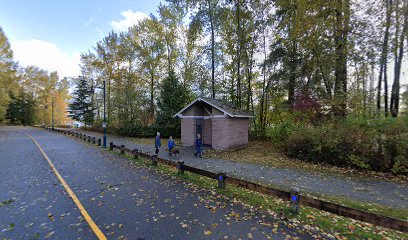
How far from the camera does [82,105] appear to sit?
39.2 meters

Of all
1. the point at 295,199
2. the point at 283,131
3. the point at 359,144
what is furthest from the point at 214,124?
the point at 295,199

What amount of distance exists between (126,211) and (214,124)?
39.0 ft

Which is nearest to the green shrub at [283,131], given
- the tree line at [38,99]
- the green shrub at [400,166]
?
the green shrub at [400,166]

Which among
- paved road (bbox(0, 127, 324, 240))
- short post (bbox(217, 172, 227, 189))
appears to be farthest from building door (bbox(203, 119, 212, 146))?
short post (bbox(217, 172, 227, 189))

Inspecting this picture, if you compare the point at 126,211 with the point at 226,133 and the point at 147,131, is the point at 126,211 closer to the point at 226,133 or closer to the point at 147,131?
the point at 226,133

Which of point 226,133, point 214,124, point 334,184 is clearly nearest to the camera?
point 334,184

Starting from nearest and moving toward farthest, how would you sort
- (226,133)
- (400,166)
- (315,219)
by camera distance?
1. (315,219)
2. (400,166)
3. (226,133)

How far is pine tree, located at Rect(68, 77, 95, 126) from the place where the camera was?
3885 cm

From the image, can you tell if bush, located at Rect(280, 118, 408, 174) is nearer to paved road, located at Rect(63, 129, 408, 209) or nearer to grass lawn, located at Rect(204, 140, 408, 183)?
grass lawn, located at Rect(204, 140, 408, 183)

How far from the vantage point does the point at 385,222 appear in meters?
3.57

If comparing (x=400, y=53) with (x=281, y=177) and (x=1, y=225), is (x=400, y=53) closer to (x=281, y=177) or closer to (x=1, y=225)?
(x=281, y=177)

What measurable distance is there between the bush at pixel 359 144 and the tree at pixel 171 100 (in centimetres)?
1493

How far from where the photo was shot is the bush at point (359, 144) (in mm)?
8914

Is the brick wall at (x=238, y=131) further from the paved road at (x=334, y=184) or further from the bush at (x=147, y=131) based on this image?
the bush at (x=147, y=131)
